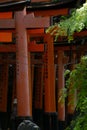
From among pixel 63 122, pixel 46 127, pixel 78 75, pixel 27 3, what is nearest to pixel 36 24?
pixel 27 3

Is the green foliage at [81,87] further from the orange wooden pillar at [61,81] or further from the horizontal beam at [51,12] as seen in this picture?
the orange wooden pillar at [61,81]

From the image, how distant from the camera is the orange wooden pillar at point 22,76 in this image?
1447 centimetres

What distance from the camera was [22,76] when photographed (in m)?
14.6

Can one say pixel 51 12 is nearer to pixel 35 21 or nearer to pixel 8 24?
pixel 35 21

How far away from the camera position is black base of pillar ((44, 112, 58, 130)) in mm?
19784

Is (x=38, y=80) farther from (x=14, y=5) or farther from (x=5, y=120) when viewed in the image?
(x=14, y=5)

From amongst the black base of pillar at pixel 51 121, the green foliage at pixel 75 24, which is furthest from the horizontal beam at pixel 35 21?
the green foliage at pixel 75 24

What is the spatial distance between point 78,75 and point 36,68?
2145cm

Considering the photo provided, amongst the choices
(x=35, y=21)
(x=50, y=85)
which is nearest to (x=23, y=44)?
(x=35, y=21)

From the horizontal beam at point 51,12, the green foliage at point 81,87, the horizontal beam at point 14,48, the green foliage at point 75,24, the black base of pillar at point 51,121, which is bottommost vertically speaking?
the black base of pillar at point 51,121

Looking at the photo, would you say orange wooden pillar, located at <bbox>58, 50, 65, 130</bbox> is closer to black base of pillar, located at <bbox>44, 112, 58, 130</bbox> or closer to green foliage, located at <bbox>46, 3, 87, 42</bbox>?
black base of pillar, located at <bbox>44, 112, 58, 130</bbox>

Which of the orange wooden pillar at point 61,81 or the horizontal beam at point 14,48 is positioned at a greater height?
the horizontal beam at point 14,48

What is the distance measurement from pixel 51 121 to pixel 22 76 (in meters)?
6.19

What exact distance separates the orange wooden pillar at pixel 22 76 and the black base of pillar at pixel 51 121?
528cm
